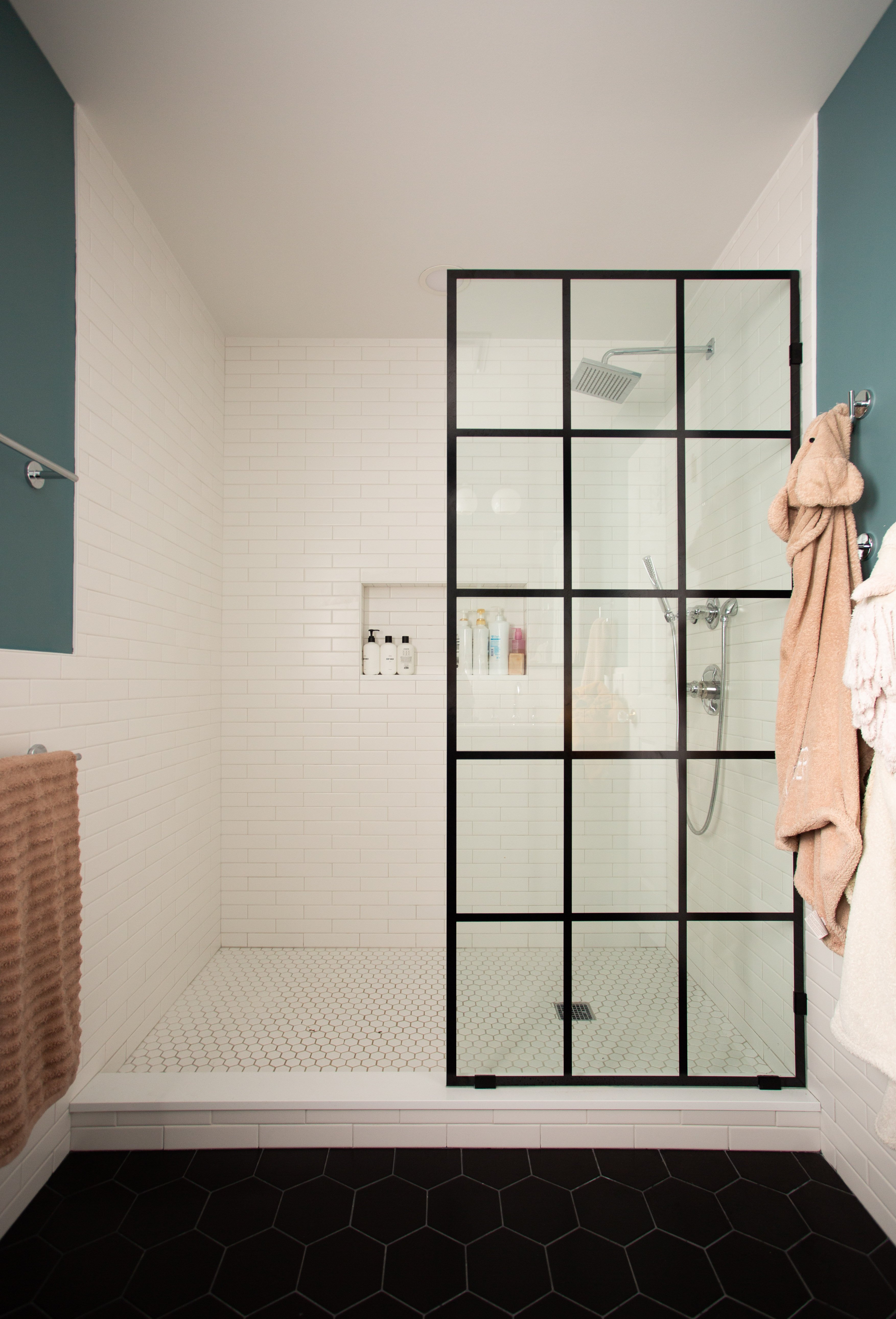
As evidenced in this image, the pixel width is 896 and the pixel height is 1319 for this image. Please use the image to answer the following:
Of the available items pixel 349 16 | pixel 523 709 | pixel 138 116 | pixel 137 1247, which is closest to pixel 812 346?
pixel 523 709

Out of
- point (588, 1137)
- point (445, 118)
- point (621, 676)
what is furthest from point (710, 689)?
point (445, 118)

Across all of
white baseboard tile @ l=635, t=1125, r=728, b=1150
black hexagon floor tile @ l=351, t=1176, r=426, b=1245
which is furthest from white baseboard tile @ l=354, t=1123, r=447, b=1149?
white baseboard tile @ l=635, t=1125, r=728, b=1150

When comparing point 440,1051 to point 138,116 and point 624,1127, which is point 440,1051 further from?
point 138,116

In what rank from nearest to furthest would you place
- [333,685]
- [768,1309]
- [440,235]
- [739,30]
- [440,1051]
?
[768,1309]
[739,30]
[440,1051]
[440,235]
[333,685]

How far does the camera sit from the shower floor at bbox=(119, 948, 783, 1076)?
1.82 m

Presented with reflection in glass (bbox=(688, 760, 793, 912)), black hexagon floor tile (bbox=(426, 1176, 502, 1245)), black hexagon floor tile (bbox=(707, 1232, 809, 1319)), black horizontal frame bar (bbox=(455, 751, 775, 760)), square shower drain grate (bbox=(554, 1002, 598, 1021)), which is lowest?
black hexagon floor tile (bbox=(426, 1176, 502, 1245))

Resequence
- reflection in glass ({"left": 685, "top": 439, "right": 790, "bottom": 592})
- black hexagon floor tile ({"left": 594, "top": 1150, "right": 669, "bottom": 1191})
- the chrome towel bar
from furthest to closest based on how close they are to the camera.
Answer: reflection in glass ({"left": 685, "top": 439, "right": 790, "bottom": 592}) → black hexagon floor tile ({"left": 594, "top": 1150, "right": 669, "bottom": 1191}) → the chrome towel bar

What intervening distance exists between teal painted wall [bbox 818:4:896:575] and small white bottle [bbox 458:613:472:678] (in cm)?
98

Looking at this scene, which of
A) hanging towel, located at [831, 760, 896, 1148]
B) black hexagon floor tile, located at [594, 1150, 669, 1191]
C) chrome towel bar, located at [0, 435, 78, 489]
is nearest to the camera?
hanging towel, located at [831, 760, 896, 1148]

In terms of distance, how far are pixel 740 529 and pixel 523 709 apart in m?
0.77

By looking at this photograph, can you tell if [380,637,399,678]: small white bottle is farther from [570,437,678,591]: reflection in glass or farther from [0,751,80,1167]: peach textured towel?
[0,751,80,1167]: peach textured towel

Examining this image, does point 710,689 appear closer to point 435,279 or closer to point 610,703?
point 610,703

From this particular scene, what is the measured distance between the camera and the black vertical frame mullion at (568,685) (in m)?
1.83

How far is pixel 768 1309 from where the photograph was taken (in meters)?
1.31
